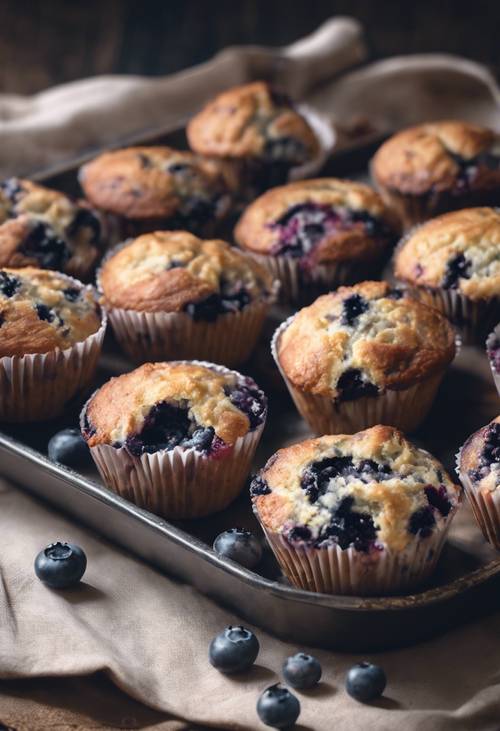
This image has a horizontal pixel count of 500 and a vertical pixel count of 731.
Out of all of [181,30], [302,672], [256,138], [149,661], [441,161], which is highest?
[441,161]

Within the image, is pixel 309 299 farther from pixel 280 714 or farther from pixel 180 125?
pixel 280 714

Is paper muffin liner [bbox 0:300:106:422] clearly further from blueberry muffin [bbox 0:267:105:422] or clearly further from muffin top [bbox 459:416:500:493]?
muffin top [bbox 459:416:500:493]

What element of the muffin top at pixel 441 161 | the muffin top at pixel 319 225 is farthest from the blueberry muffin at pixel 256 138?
the muffin top at pixel 319 225

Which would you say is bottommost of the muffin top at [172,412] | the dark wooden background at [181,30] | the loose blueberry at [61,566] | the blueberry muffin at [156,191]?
the dark wooden background at [181,30]

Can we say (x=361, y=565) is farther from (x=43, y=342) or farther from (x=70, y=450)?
(x=43, y=342)

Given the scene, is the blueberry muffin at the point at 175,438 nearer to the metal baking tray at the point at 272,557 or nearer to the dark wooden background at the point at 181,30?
the metal baking tray at the point at 272,557

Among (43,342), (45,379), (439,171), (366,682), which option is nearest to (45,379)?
(45,379)
